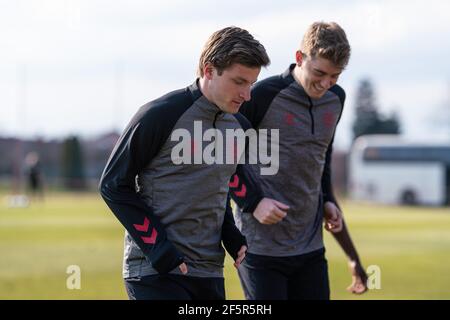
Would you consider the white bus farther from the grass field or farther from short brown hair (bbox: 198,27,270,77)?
short brown hair (bbox: 198,27,270,77)

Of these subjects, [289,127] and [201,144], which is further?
[289,127]

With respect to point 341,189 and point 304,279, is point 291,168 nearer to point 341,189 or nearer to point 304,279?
point 304,279

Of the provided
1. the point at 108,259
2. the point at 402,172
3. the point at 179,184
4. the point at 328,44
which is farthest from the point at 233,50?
the point at 402,172

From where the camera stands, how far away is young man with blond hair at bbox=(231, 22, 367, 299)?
555 centimetres

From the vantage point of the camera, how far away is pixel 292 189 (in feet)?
18.4

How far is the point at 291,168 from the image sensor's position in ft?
18.4

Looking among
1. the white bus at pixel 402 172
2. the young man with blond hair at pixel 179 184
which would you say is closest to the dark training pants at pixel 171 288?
the young man with blond hair at pixel 179 184

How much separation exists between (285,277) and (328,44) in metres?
1.52

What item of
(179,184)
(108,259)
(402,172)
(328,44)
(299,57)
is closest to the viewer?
(179,184)

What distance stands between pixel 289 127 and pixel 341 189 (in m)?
60.9

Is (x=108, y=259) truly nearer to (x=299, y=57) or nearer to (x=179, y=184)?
(x=299, y=57)

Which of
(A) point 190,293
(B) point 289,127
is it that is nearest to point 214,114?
(A) point 190,293
